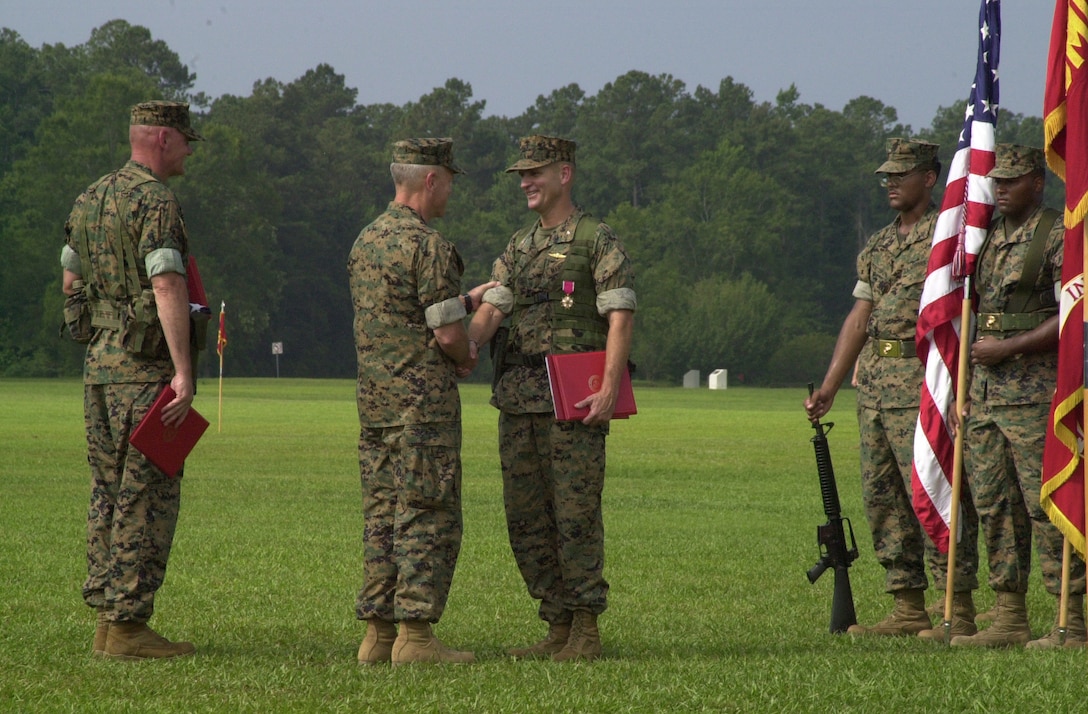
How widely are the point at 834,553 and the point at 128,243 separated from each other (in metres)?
4.43

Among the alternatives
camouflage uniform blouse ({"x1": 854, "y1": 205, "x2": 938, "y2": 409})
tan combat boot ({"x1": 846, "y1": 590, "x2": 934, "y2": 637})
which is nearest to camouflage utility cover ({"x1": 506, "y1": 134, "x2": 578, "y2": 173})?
camouflage uniform blouse ({"x1": 854, "y1": 205, "x2": 938, "y2": 409})

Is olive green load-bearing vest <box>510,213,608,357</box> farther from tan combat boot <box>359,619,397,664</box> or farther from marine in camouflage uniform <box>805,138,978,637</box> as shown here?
marine in camouflage uniform <box>805,138,978,637</box>

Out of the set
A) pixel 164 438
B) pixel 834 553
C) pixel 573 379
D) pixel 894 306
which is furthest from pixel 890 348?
pixel 164 438

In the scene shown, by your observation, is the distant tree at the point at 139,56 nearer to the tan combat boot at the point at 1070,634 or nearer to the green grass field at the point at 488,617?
the green grass field at the point at 488,617

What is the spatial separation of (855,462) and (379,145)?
330 ft

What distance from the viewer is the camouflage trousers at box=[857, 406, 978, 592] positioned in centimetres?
858

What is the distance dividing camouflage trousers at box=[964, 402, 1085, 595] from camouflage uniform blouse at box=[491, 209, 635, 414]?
6.98 ft

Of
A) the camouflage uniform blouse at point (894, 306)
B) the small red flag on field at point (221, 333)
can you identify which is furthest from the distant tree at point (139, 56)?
the camouflage uniform blouse at point (894, 306)

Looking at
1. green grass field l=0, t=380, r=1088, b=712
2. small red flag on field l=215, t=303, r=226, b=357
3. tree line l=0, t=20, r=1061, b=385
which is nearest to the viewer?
green grass field l=0, t=380, r=1088, b=712

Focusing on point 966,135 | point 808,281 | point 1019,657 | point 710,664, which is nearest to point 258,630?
point 710,664

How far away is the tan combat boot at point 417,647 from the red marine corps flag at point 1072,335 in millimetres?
3132

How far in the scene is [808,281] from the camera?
10994 centimetres

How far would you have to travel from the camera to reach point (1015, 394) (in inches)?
313

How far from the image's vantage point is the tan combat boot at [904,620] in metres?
8.51
